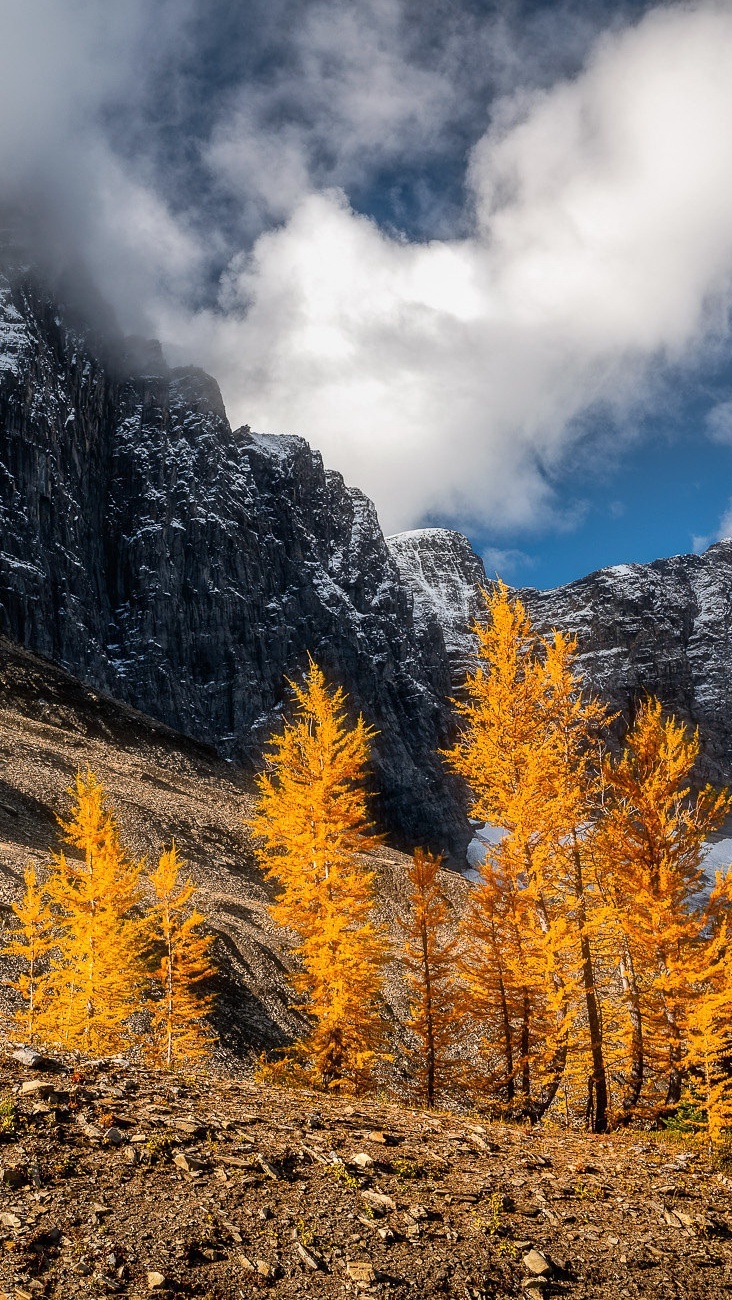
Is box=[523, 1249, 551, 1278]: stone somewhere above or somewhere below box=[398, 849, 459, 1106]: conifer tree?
below

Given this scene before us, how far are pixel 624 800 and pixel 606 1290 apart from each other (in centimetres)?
914

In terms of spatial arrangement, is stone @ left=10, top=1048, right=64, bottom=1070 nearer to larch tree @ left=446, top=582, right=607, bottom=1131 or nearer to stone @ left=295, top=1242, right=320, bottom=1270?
stone @ left=295, top=1242, right=320, bottom=1270

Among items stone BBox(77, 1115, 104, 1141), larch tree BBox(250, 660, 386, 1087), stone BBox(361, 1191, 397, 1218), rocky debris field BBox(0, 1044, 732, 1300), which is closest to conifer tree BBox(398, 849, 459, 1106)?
larch tree BBox(250, 660, 386, 1087)

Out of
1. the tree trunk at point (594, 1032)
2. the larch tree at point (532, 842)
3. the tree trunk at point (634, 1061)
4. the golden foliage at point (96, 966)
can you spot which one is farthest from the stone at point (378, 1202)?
the golden foliage at point (96, 966)

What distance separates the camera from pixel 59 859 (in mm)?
21469

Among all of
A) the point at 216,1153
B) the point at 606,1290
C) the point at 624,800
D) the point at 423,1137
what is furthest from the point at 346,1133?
the point at 624,800

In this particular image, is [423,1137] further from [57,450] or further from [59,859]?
[57,450]

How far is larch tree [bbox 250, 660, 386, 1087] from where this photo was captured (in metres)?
14.1

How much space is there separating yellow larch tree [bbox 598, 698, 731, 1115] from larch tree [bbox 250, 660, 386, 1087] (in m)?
4.76

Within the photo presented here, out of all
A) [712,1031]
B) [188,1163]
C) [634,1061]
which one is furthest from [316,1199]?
[634,1061]

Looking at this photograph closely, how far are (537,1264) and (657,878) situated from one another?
815 centimetres

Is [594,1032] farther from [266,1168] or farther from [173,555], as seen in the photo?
[173,555]

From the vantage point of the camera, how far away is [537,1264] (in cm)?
608

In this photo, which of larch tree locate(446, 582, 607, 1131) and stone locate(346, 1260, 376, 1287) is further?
larch tree locate(446, 582, 607, 1131)
